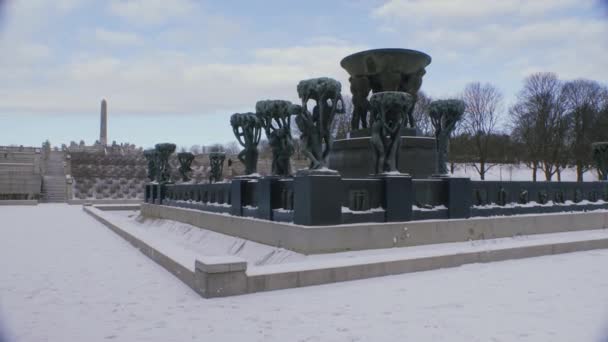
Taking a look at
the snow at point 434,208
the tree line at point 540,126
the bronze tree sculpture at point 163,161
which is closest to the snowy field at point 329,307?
the snow at point 434,208

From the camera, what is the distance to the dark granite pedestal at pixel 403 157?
1357cm

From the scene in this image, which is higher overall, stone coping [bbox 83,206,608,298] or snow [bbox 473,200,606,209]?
snow [bbox 473,200,606,209]

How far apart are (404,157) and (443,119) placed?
184 cm

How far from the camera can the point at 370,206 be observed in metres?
10.7

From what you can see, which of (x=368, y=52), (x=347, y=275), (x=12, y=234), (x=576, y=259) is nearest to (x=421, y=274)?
(x=347, y=275)

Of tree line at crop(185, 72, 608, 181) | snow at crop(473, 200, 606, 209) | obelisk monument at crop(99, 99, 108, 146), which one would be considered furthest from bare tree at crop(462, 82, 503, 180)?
obelisk monument at crop(99, 99, 108, 146)

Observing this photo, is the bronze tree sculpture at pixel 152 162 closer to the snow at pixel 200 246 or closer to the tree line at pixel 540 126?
the snow at pixel 200 246

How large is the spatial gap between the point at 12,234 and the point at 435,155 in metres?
13.9

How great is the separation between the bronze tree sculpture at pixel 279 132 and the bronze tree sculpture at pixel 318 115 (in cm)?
261

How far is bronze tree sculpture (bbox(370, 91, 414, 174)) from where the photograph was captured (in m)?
11.2

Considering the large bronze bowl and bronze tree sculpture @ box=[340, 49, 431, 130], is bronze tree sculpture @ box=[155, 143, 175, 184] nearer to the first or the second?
bronze tree sculpture @ box=[340, 49, 431, 130]

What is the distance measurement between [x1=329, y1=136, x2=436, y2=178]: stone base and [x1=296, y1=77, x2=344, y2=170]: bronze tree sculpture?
2926 mm

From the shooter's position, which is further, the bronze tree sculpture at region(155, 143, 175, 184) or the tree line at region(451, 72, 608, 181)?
the tree line at region(451, 72, 608, 181)

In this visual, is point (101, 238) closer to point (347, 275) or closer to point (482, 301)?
point (347, 275)
